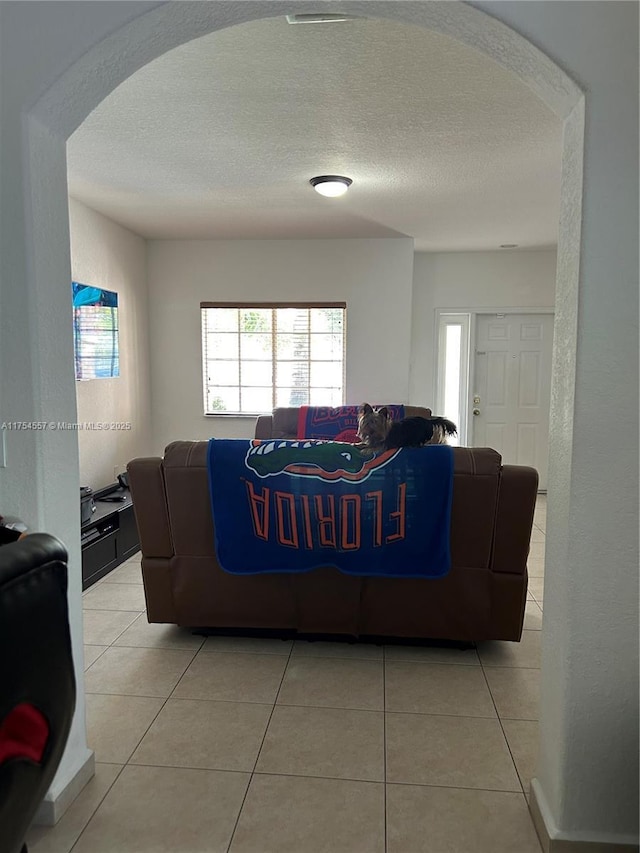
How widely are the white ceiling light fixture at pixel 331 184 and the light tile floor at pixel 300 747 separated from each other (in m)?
2.79

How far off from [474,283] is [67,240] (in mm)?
5279

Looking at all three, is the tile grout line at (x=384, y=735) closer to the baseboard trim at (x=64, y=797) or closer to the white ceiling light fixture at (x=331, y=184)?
the baseboard trim at (x=64, y=797)

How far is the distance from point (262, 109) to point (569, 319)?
77.1 inches

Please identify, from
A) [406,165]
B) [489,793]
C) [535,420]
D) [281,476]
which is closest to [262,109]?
[406,165]

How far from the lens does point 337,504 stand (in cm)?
260

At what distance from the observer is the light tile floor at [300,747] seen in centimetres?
170

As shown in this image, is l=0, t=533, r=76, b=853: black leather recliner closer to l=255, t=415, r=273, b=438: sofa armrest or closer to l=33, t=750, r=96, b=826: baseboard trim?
l=33, t=750, r=96, b=826: baseboard trim

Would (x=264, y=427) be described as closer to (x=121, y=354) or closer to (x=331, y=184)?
(x=121, y=354)

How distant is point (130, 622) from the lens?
312 centimetres

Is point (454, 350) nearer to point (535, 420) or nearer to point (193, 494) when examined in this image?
point (535, 420)

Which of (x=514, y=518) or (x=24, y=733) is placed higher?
(x=24, y=733)

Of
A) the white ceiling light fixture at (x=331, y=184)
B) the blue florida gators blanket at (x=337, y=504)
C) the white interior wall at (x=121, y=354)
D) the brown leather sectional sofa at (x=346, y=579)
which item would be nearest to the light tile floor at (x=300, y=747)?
the brown leather sectional sofa at (x=346, y=579)

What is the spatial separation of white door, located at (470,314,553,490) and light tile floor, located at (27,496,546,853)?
12.3ft

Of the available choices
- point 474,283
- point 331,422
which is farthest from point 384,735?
point 474,283
